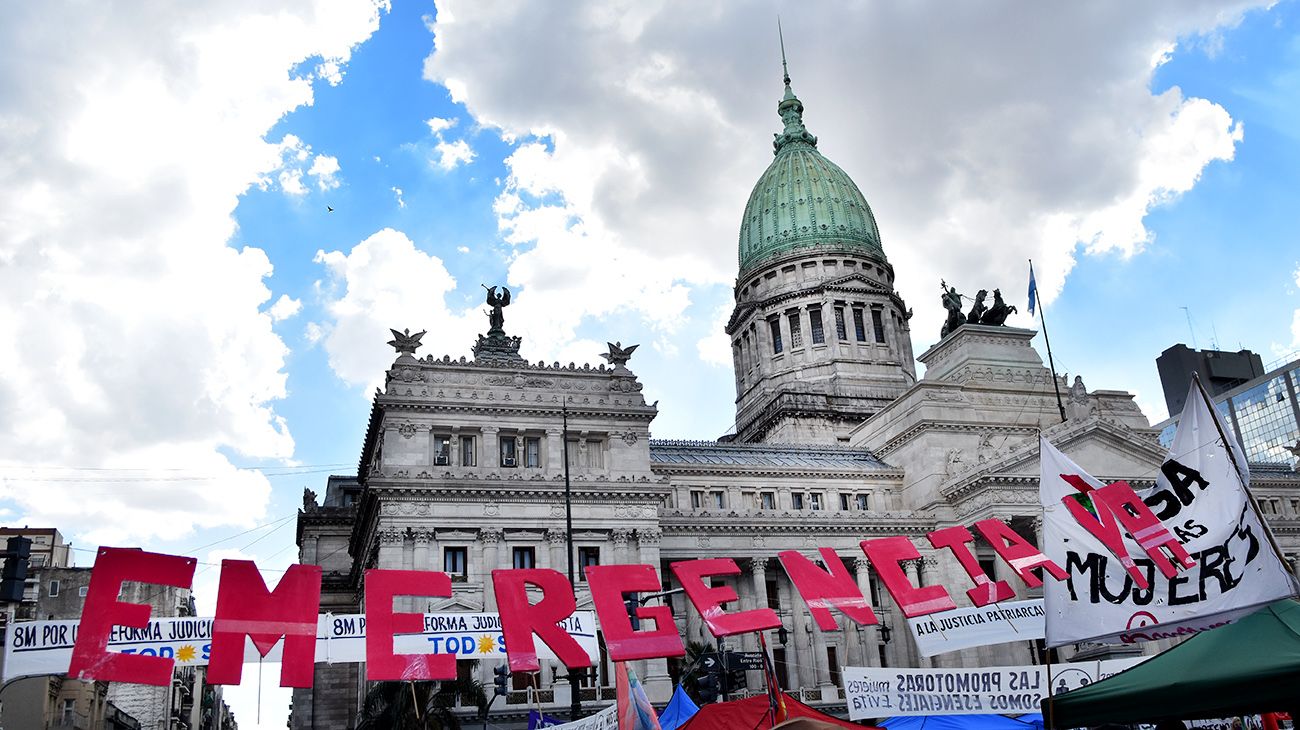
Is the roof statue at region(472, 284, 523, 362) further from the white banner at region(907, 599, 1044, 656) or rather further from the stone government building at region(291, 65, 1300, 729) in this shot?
the white banner at region(907, 599, 1044, 656)

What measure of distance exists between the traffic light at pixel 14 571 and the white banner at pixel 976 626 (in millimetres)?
19592

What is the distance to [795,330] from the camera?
9950 centimetres

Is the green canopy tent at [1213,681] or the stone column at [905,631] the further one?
the stone column at [905,631]

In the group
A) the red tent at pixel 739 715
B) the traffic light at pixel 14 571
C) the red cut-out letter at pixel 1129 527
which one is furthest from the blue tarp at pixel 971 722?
the traffic light at pixel 14 571

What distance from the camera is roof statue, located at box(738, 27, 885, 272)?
10131 cm

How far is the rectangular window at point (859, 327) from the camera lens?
9756cm

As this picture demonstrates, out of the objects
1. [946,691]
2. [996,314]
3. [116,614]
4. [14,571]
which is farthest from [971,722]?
[996,314]

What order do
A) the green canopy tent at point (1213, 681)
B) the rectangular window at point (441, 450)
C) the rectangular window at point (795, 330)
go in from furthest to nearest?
the rectangular window at point (795, 330) < the rectangular window at point (441, 450) < the green canopy tent at point (1213, 681)

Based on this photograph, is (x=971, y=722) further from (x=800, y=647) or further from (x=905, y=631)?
(x=905, y=631)

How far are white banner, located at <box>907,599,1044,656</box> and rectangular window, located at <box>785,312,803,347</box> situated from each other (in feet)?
233

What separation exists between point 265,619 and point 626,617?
24.5 feet

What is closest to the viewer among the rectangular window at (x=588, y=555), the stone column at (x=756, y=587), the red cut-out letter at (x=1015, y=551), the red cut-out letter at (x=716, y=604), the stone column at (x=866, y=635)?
the red cut-out letter at (x=716, y=604)

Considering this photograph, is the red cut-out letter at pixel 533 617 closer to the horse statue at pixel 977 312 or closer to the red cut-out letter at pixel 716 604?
the red cut-out letter at pixel 716 604

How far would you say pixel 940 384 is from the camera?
71688 millimetres
